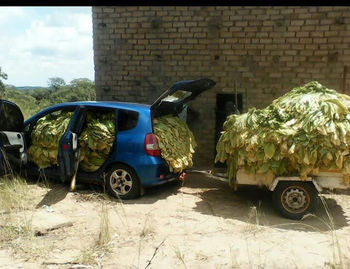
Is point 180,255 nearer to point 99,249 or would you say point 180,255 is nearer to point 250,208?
point 99,249

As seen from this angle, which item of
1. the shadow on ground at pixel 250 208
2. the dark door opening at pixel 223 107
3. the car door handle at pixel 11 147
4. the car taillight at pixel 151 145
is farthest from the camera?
the dark door opening at pixel 223 107

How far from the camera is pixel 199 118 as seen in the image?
8.20 meters

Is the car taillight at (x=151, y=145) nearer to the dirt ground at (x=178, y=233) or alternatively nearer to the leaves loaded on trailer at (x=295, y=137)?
the dirt ground at (x=178, y=233)

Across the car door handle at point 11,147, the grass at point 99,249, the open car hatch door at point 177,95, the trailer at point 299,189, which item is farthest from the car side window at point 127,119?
the trailer at point 299,189

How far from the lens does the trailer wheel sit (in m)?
5.23

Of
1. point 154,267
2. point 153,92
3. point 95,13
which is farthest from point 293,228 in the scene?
point 95,13

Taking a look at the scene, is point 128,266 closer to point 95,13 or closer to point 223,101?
point 223,101

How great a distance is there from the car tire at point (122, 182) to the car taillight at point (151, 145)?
1.48ft

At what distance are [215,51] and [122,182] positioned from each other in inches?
143

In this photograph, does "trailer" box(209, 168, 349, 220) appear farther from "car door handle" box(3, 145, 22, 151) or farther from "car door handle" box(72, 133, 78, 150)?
"car door handle" box(3, 145, 22, 151)

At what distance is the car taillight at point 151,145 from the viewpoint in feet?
19.2

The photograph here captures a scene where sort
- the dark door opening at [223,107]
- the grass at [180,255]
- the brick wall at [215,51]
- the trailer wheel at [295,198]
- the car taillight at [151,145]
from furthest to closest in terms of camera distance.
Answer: the dark door opening at [223,107]
the brick wall at [215,51]
the car taillight at [151,145]
the trailer wheel at [295,198]
the grass at [180,255]

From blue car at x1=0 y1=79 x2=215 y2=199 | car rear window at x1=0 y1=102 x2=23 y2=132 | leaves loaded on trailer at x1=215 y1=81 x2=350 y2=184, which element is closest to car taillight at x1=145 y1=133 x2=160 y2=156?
blue car at x1=0 y1=79 x2=215 y2=199

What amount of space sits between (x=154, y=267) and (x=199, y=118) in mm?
4767
